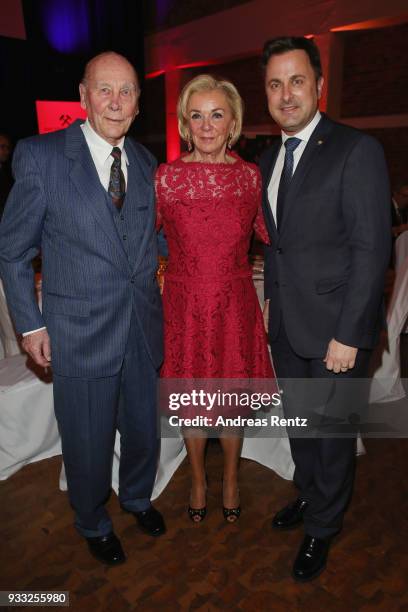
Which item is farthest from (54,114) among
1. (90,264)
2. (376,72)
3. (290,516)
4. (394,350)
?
(290,516)

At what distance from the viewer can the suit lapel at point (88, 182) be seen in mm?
1609

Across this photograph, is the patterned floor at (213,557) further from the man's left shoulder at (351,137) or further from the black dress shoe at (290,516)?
the man's left shoulder at (351,137)

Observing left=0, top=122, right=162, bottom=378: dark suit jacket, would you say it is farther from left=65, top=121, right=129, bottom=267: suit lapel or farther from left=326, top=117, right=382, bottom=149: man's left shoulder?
left=326, top=117, right=382, bottom=149: man's left shoulder

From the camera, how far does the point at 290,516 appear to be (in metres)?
2.16

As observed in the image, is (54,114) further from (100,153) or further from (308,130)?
(308,130)

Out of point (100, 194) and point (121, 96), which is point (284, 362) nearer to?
point (100, 194)

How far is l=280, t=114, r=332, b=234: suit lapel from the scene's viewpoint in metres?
1.66

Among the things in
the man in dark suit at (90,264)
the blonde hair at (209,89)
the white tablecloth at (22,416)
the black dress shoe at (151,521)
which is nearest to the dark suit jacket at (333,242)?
the blonde hair at (209,89)

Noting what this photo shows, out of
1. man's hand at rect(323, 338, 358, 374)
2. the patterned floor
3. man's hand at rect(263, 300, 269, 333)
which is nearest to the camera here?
man's hand at rect(323, 338, 358, 374)

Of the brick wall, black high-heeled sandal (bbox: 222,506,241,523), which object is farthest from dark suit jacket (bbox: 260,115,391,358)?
the brick wall

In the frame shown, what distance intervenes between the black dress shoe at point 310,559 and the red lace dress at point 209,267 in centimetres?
72

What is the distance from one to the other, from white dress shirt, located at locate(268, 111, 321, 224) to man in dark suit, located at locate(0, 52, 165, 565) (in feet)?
1.54

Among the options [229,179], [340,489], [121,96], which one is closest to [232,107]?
[229,179]

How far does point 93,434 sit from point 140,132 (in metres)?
8.73
